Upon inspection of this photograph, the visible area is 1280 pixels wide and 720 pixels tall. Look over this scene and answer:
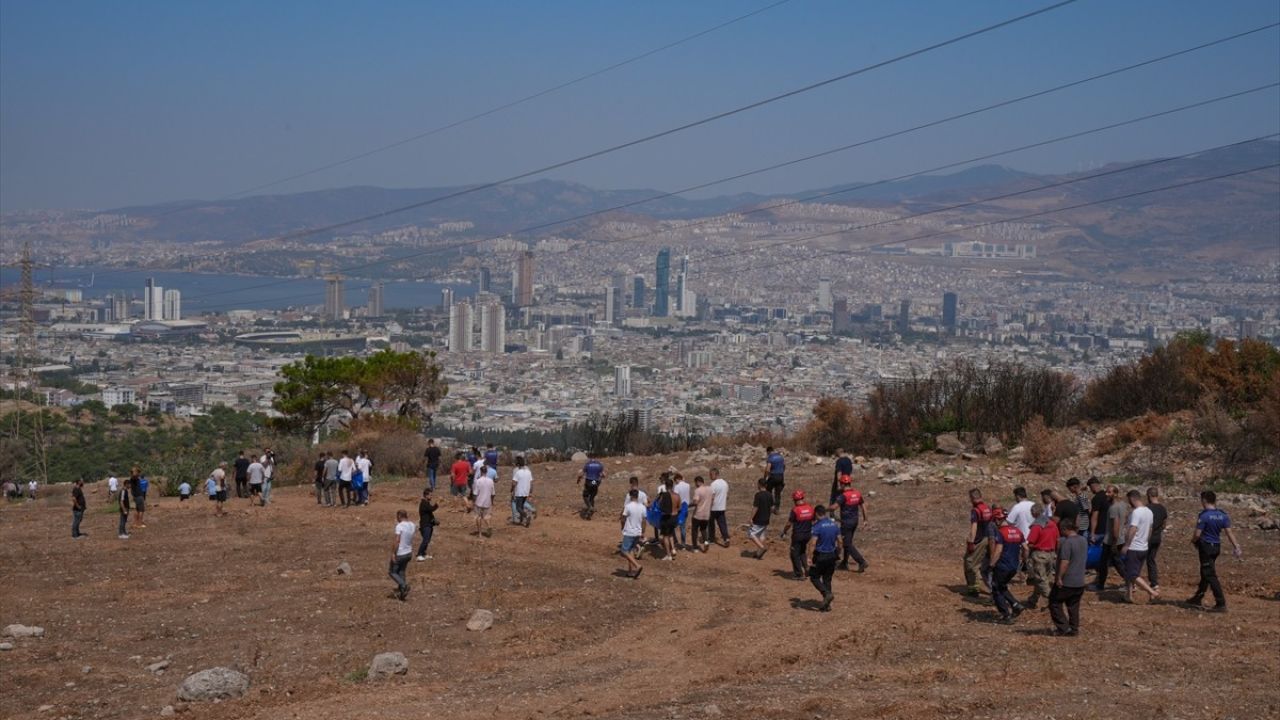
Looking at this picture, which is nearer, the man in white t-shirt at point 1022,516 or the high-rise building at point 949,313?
the man in white t-shirt at point 1022,516

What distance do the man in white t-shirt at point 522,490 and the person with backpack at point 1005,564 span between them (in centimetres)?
1025

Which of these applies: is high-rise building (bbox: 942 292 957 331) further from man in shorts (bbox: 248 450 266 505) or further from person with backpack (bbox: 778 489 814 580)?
person with backpack (bbox: 778 489 814 580)

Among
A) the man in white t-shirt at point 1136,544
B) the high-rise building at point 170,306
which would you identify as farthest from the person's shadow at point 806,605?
the high-rise building at point 170,306

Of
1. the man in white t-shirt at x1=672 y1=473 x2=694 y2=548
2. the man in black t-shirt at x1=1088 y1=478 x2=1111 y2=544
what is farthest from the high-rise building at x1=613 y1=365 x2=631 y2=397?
the man in black t-shirt at x1=1088 y1=478 x2=1111 y2=544

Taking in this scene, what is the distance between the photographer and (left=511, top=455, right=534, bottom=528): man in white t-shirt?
23.4 meters

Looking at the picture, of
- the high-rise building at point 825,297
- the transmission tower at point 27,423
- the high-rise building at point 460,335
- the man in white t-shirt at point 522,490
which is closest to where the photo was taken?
the man in white t-shirt at point 522,490

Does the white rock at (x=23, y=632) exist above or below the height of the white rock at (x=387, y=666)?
below

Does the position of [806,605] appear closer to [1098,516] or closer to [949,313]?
[1098,516]

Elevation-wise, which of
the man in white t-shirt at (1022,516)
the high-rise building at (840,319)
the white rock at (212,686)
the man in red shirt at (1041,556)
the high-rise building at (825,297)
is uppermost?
the high-rise building at (825,297)

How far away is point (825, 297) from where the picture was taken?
126500 mm

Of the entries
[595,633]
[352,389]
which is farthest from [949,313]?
[595,633]

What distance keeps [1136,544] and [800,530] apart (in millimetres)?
4751

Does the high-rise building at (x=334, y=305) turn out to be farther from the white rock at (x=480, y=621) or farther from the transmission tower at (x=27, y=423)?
the white rock at (x=480, y=621)

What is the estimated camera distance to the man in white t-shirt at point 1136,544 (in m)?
15.9
